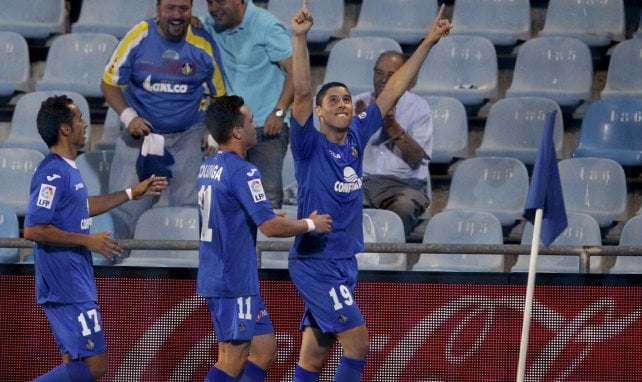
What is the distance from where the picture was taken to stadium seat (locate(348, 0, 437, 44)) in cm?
1081

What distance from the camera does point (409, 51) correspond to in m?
10.9

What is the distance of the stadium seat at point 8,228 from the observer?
28.7 feet

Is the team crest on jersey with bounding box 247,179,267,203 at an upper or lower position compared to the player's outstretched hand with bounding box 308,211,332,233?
upper

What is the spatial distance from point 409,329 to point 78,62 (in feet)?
14.1

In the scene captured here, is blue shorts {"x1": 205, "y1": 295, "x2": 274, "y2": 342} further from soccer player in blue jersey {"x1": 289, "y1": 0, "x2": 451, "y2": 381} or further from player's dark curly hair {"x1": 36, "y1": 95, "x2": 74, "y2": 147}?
player's dark curly hair {"x1": 36, "y1": 95, "x2": 74, "y2": 147}

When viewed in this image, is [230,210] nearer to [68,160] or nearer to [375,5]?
[68,160]

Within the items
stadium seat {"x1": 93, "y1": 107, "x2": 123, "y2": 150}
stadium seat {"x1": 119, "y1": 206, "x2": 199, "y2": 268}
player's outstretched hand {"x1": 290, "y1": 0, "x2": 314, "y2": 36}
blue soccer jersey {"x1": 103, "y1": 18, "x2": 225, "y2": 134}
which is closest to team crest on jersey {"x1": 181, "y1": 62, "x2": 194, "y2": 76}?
blue soccer jersey {"x1": 103, "y1": 18, "x2": 225, "y2": 134}

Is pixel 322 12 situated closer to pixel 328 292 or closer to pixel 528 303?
pixel 328 292

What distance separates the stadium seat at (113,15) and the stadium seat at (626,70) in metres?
A: 3.56

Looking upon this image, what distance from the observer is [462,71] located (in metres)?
10.4

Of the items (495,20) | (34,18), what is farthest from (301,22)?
(34,18)

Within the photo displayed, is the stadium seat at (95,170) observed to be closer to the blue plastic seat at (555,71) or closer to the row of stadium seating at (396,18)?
the row of stadium seating at (396,18)

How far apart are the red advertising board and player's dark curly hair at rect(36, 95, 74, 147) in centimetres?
136

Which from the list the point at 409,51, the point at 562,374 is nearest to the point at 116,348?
the point at 562,374
